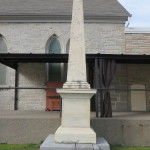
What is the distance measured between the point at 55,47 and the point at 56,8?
7.97 ft

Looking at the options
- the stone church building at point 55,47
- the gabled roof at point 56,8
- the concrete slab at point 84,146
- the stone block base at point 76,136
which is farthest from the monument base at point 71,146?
the gabled roof at point 56,8

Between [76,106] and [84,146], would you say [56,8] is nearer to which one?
[76,106]

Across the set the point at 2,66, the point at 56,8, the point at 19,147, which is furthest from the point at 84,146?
the point at 56,8

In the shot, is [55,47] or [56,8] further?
[56,8]

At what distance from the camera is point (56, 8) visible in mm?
14836

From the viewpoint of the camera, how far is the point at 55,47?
565 inches

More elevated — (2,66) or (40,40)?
(40,40)

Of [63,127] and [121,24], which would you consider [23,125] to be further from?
[121,24]

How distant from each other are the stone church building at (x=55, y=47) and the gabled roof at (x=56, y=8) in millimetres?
56

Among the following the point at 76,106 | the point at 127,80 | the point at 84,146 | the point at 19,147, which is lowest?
the point at 19,147

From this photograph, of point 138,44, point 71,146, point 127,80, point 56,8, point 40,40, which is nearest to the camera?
point 71,146

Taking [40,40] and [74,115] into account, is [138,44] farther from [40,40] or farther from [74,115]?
[74,115]

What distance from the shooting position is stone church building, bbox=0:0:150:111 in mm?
13430

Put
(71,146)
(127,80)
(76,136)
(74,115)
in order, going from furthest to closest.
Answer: (127,80) → (74,115) → (76,136) → (71,146)
